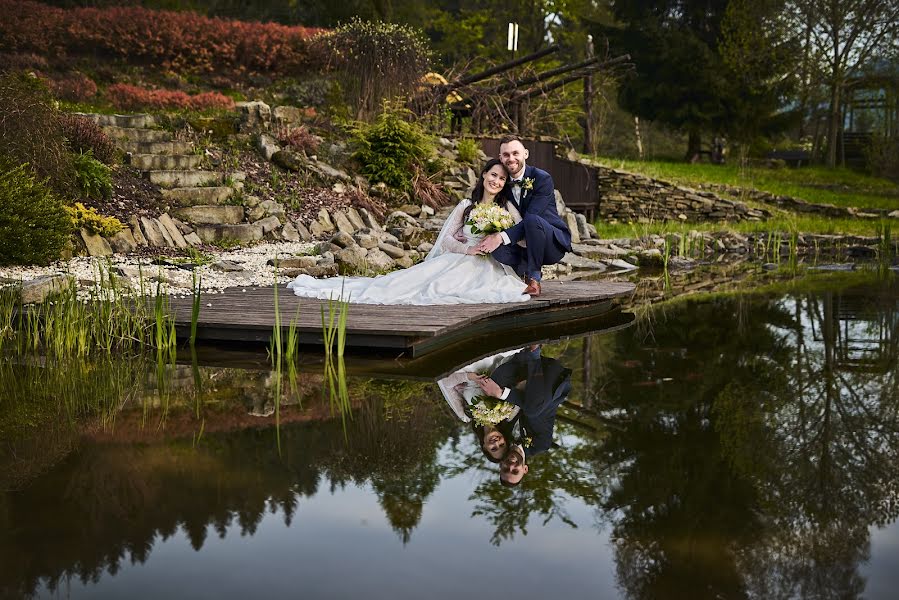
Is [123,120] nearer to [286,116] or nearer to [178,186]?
[178,186]

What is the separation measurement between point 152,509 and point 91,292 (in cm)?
445

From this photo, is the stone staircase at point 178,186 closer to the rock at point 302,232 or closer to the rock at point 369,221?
the rock at point 302,232

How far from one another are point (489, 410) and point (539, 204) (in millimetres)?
3668

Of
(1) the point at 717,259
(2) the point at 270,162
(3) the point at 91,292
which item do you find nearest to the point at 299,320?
(3) the point at 91,292

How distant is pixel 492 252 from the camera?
8289mm

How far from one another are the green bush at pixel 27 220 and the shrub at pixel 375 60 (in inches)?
301

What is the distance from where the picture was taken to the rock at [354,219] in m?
13.1

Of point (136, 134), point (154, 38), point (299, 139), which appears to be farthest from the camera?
point (154, 38)

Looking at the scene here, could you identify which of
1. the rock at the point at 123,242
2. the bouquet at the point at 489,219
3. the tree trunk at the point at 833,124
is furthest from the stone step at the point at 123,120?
the tree trunk at the point at 833,124

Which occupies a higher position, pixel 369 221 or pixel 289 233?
pixel 369 221

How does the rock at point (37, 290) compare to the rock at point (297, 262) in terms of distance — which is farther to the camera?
the rock at point (297, 262)

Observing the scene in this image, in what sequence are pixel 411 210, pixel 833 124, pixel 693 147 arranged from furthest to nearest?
pixel 693 147 → pixel 833 124 → pixel 411 210

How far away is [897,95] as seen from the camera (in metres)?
26.7

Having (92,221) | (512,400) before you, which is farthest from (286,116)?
(512,400)
